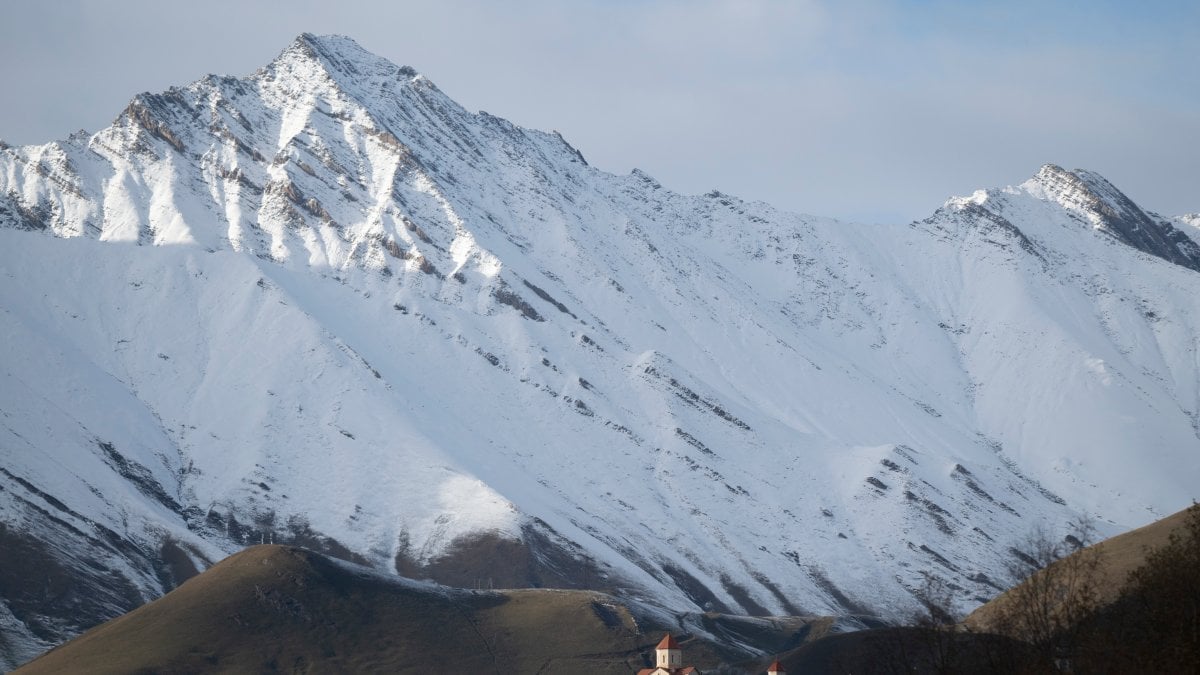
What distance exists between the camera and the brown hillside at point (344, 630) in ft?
505

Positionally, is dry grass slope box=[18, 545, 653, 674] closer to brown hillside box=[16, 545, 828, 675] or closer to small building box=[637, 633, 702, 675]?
brown hillside box=[16, 545, 828, 675]

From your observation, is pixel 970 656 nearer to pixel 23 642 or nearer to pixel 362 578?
pixel 362 578

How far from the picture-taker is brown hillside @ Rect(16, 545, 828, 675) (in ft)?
505

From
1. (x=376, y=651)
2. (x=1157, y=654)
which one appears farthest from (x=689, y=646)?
(x=1157, y=654)

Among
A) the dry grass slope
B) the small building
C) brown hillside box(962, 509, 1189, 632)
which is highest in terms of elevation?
brown hillside box(962, 509, 1189, 632)

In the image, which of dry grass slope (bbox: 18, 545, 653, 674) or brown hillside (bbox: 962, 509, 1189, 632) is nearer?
brown hillside (bbox: 962, 509, 1189, 632)

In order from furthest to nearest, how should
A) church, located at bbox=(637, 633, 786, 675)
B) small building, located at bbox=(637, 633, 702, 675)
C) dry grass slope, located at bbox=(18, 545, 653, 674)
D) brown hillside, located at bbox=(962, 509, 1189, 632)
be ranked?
dry grass slope, located at bbox=(18, 545, 653, 674) → small building, located at bbox=(637, 633, 702, 675) → church, located at bbox=(637, 633, 786, 675) → brown hillside, located at bbox=(962, 509, 1189, 632)

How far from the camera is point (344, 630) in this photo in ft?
536

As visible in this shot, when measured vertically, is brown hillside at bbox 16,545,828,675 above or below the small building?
below

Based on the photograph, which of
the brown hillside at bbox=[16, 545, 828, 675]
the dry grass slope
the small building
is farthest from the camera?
the brown hillside at bbox=[16, 545, 828, 675]

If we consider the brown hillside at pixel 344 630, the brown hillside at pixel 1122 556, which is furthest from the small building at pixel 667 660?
the brown hillside at pixel 1122 556

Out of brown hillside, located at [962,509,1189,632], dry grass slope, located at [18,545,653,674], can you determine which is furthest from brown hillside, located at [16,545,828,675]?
brown hillside, located at [962,509,1189,632]

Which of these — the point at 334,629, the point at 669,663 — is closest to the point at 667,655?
the point at 669,663

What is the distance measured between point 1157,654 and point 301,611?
115949mm
